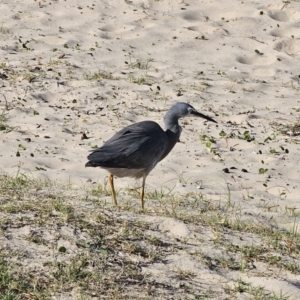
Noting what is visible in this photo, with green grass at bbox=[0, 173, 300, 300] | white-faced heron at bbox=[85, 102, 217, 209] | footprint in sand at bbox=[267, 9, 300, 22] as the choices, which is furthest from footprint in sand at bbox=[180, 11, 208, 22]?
green grass at bbox=[0, 173, 300, 300]

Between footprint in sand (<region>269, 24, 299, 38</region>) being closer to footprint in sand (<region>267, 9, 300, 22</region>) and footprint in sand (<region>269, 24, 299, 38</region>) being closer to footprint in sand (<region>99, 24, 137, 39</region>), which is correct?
footprint in sand (<region>267, 9, 300, 22</region>)

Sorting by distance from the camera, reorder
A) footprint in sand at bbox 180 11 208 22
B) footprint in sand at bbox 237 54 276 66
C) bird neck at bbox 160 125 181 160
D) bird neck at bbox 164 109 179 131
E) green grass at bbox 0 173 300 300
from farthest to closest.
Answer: footprint in sand at bbox 180 11 208 22
footprint in sand at bbox 237 54 276 66
bird neck at bbox 164 109 179 131
bird neck at bbox 160 125 181 160
green grass at bbox 0 173 300 300

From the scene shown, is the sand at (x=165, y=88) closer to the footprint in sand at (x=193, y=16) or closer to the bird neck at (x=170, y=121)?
the footprint in sand at (x=193, y=16)

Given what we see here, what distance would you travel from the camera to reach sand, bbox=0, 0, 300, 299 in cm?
697

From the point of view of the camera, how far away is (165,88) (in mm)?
8711

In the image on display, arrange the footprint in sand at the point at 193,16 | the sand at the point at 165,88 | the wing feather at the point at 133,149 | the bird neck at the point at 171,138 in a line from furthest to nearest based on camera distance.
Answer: the footprint in sand at the point at 193,16 → the sand at the point at 165,88 → the bird neck at the point at 171,138 → the wing feather at the point at 133,149

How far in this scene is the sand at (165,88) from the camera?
6969mm

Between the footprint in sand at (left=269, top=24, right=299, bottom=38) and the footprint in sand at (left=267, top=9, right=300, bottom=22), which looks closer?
the footprint in sand at (left=269, top=24, right=299, bottom=38)

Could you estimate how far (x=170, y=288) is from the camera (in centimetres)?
442

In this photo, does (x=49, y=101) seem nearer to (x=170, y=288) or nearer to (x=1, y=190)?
(x=1, y=190)

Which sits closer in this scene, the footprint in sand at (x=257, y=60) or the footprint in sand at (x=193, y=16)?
the footprint in sand at (x=257, y=60)

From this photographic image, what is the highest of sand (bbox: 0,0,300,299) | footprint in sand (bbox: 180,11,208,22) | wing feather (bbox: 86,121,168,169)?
wing feather (bbox: 86,121,168,169)

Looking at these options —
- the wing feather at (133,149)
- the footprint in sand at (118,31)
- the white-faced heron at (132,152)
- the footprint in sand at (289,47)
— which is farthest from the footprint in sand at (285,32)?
the wing feather at (133,149)

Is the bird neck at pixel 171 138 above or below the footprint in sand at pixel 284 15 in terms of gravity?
above
